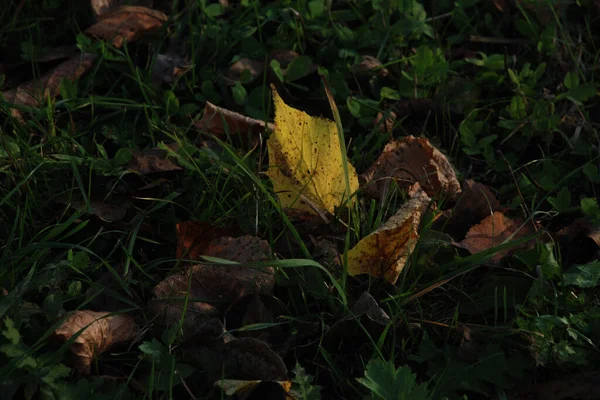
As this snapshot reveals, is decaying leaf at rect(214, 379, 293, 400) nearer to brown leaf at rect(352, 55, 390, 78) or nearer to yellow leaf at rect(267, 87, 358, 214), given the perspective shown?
yellow leaf at rect(267, 87, 358, 214)

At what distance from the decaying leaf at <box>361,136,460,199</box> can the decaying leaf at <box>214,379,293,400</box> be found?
0.66 meters

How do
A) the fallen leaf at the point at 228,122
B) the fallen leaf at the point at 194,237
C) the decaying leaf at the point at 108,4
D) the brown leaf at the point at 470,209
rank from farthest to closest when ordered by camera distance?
the decaying leaf at the point at 108,4, the fallen leaf at the point at 228,122, the brown leaf at the point at 470,209, the fallen leaf at the point at 194,237

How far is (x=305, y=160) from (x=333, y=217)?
6.2 inches

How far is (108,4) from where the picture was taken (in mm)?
2527

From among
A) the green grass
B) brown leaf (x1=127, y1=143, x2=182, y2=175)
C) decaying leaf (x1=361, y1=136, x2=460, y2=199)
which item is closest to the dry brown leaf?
the green grass

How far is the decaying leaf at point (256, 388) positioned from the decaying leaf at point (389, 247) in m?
0.35

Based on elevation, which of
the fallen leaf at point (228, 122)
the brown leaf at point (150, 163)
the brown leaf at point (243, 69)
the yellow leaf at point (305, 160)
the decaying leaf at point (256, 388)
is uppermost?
the yellow leaf at point (305, 160)

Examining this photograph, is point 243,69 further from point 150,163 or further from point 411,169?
point 411,169

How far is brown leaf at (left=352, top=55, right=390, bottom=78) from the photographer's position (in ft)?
7.73

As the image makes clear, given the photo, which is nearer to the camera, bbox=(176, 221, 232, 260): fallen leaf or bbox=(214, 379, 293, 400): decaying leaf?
bbox=(214, 379, 293, 400): decaying leaf

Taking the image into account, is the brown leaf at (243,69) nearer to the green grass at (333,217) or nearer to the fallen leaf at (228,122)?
the green grass at (333,217)

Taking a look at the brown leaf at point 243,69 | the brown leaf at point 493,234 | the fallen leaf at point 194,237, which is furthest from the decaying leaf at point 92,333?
the brown leaf at point 243,69

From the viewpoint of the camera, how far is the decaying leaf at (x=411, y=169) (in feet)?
6.47

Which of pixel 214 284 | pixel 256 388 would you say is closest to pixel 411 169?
pixel 214 284
